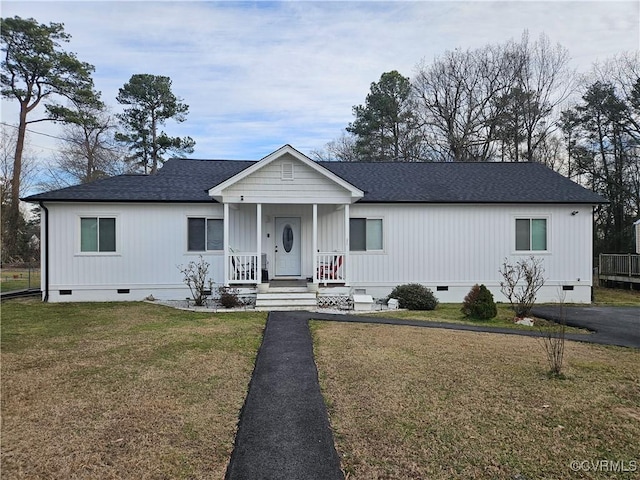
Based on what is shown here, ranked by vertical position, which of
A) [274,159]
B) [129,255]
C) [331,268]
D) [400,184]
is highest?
[274,159]

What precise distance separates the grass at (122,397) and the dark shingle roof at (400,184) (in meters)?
5.58

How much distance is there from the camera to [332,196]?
12.7 metres

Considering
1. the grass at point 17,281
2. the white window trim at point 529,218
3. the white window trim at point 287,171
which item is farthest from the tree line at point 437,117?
the white window trim at point 287,171

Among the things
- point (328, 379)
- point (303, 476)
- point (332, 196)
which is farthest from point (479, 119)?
point (303, 476)

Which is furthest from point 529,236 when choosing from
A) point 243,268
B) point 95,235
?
point 95,235

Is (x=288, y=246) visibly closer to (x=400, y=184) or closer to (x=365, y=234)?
(x=365, y=234)

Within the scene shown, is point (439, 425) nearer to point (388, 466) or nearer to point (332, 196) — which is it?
point (388, 466)

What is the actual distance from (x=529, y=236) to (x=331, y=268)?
23.4 ft

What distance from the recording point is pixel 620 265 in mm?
19594

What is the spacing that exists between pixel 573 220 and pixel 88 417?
15.5m

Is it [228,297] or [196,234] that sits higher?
[196,234]

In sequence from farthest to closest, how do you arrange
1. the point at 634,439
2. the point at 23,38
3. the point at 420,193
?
the point at 23,38, the point at 420,193, the point at 634,439

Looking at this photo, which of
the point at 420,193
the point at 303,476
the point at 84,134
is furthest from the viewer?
the point at 84,134

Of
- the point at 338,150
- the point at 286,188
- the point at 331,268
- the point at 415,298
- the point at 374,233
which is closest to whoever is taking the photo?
the point at 415,298
